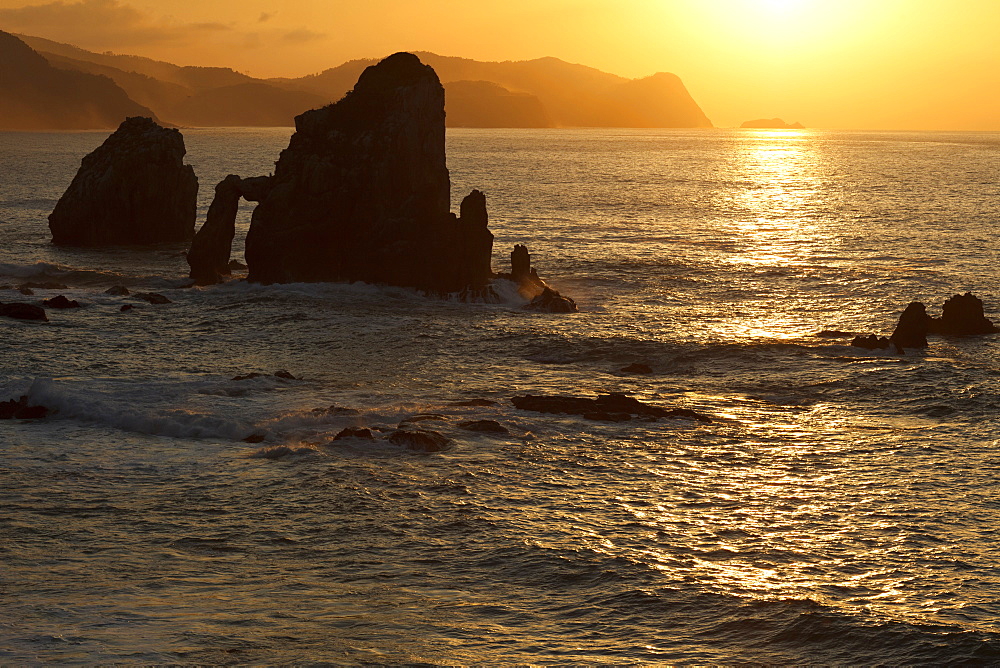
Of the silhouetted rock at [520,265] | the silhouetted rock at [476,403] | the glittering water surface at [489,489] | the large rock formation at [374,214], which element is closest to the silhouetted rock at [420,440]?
the glittering water surface at [489,489]

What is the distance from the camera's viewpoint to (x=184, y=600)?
1892 centimetres

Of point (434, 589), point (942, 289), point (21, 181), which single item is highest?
point (21, 181)

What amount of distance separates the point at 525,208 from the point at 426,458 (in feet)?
283

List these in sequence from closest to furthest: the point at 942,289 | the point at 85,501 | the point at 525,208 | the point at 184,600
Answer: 1. the point at 184,600
2. the point at 85,501
3. the point at 942,289
4. the point at 525,208

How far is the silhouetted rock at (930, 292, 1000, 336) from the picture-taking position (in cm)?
4616

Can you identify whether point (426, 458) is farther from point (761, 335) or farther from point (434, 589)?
point (761, 335)

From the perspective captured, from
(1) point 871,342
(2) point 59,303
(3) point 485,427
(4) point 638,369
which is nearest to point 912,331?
(1) point 871,342

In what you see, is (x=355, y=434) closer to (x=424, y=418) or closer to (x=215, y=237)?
(x=424, y=418)

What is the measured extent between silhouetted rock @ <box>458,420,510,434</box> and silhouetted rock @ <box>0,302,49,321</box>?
25777 mm

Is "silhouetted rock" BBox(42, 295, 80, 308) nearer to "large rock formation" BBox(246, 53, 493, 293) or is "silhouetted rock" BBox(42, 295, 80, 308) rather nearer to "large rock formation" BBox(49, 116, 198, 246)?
"large rock formation" BBox(246, 53, 493, 293)

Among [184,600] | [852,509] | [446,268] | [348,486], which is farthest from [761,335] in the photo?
[184,600]

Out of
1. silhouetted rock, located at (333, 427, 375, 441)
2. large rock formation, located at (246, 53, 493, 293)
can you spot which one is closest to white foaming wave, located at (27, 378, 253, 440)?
silhouetted rock, located at (333, 427, 375, 441)

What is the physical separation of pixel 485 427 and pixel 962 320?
27252mm

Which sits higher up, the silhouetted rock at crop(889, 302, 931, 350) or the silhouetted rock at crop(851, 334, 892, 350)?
the silhouetted rock at crop(889, 302, 931, 350)
